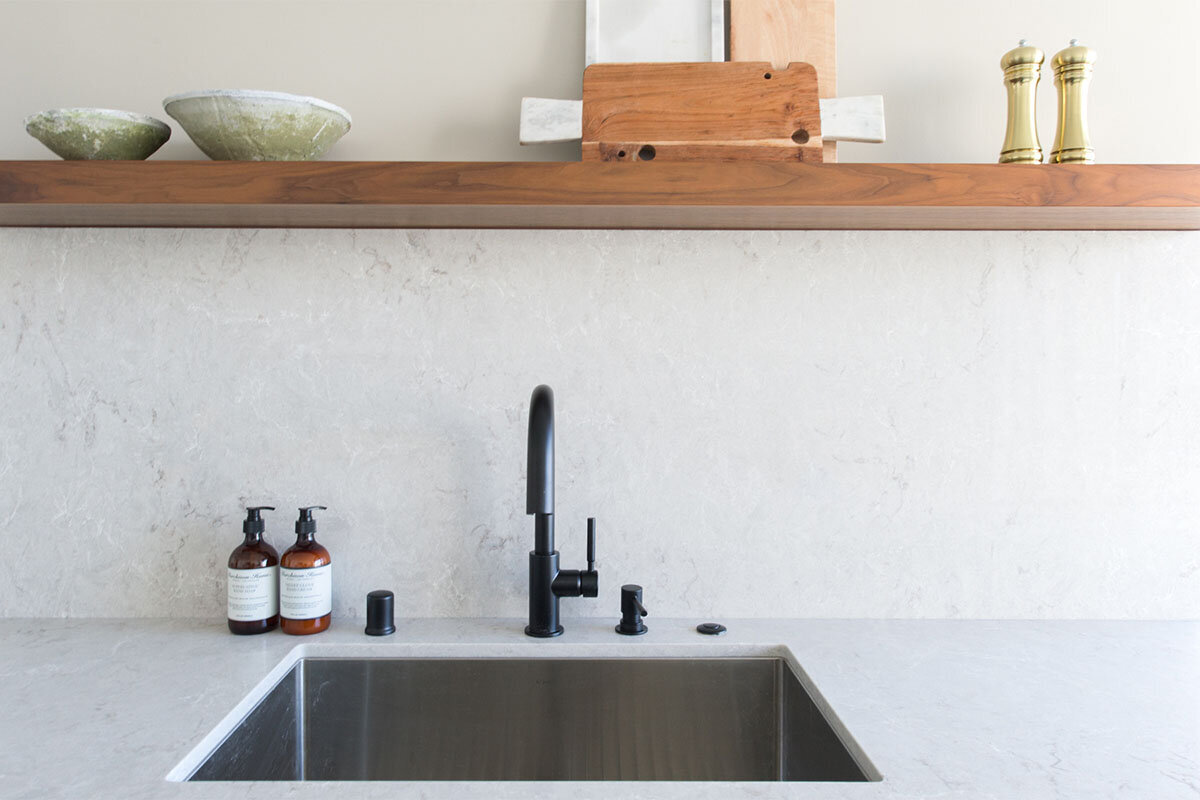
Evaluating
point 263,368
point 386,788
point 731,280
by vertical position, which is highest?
point 731,280

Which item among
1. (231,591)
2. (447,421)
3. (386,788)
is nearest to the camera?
(386,788)

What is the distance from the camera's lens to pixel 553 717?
126cm

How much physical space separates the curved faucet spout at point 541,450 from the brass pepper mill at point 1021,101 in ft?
2.50

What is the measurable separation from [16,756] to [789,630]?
1.00 metres

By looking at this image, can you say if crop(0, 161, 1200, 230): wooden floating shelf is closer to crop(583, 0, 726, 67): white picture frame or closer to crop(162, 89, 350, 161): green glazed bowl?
crop(162, 89, 350, 161): green glazed bowl

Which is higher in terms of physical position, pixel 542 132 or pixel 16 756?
pixel 542 132

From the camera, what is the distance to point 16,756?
0.90m

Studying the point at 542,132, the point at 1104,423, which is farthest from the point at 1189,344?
the point at 542,132

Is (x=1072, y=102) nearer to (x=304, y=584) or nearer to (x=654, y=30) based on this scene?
(x=654, y=30)

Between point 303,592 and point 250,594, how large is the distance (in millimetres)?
79

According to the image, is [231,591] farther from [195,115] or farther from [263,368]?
[195,115]

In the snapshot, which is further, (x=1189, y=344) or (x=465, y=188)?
(x=1189, y=344)

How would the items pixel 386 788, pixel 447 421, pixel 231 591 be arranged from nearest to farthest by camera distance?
pixel 386 788 < pixel 231 591 < pixel 447 421

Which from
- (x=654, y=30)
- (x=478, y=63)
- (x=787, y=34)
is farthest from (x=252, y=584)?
(x=787, y=34)
